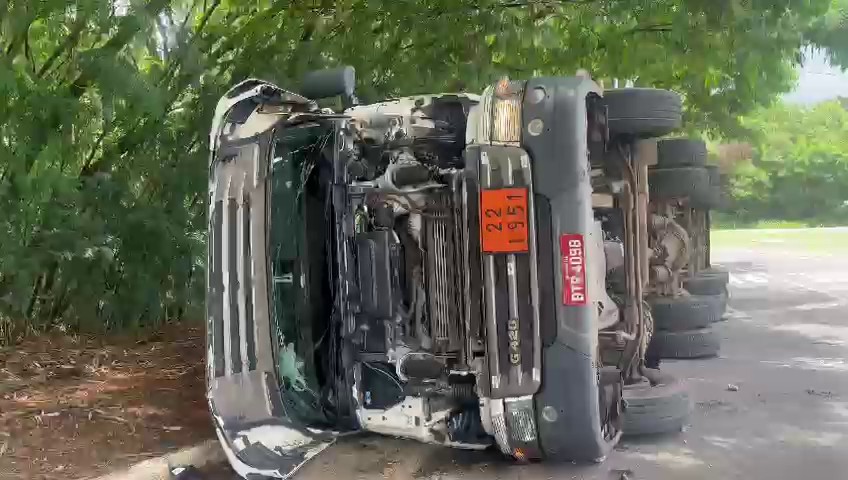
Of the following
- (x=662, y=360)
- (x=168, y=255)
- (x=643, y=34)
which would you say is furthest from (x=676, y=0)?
(x=168, y=255)

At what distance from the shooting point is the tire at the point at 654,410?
3631mm

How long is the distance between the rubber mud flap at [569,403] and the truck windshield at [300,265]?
1.25m

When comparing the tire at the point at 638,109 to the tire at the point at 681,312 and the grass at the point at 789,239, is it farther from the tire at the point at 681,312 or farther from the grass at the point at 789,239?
the grass at the point at 789,239

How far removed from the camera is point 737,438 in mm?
3896

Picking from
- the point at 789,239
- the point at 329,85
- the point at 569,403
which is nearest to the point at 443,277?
the point at 569,403

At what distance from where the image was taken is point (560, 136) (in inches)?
119

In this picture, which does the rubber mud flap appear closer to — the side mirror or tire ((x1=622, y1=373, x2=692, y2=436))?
tire ((x1=622, y1=373, x2=692, y2=436))

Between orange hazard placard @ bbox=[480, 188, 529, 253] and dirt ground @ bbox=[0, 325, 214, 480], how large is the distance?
1964mm

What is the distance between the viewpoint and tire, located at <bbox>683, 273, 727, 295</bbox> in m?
5.36

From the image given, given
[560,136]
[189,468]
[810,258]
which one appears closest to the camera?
[560,136]

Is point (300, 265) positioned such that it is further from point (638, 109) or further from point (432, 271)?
point (638, 109)

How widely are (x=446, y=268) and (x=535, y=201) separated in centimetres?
55

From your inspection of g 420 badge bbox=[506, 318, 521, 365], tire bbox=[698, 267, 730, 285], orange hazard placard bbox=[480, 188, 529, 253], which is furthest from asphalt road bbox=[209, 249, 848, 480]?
orange hazard placard bbox=[480, 188, 529, 253]

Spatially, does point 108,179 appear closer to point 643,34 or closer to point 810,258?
point 643,34
